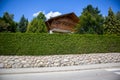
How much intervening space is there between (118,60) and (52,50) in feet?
9.35

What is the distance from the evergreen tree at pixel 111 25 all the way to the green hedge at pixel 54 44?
216 cm

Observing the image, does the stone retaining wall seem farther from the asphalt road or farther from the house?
the house

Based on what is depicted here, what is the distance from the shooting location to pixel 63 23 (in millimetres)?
14672

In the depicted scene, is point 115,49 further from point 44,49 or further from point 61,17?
point 61,17

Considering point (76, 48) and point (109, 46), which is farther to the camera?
point (109, 46)

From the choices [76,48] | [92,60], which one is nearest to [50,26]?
[76,48]

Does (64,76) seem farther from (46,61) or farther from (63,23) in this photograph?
(63,23)

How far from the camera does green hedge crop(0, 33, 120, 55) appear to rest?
772cm

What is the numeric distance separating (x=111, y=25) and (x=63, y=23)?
12.8ft

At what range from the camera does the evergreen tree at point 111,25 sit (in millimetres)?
11531

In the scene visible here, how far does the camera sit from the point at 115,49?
30.2 feet

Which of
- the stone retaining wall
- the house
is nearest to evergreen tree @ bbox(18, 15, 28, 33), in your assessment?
the house

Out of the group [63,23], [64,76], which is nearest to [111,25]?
[63,23]

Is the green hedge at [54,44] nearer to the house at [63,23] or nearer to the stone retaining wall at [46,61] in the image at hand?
the stone retaining wall at [46,61]
